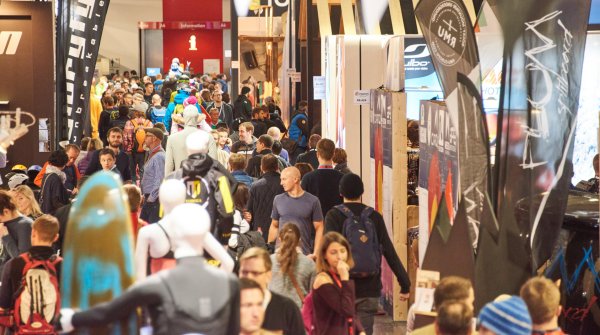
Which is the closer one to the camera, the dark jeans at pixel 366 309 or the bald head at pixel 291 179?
the dark jeans at pixel 366 309

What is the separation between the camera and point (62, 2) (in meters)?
14.1

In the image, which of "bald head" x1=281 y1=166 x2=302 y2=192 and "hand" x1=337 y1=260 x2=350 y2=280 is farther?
"bald head" x1=281 y1=166 x2=302 y2=192

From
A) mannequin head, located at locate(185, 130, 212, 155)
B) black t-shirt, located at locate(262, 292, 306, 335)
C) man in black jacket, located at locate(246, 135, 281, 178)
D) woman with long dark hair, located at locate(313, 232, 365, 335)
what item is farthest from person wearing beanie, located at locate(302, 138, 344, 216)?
black t-shirt, located at locate(262, 292, 306, 335)

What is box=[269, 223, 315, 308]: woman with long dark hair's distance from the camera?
20.2 feet

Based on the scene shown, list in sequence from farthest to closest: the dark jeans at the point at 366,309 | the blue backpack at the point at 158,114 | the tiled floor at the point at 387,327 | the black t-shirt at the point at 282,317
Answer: the blue backpack at the point at 158,114, the tiled floor at the point at 387,327, the dark jeans at the point at 366,309, the black t-shirt at the point at 282,317

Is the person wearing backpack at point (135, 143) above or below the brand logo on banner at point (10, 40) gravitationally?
below

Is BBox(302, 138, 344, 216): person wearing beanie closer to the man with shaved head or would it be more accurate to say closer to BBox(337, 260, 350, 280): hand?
the man with shaved head

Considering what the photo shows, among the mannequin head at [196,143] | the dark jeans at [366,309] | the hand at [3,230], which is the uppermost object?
the mannequin head at [196,143]

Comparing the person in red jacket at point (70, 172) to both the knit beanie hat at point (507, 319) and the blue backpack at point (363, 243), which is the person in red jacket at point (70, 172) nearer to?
the blue backpack at point (363, 243)

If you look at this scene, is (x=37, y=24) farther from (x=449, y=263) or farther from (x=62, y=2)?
(x=449, y=263)

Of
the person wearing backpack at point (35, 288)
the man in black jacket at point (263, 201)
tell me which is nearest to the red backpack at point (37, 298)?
the person wearing backpack at point (35, 288)

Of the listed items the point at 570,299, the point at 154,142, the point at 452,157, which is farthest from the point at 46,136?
the point at 570,299

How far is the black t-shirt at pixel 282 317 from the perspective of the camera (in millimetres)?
4855

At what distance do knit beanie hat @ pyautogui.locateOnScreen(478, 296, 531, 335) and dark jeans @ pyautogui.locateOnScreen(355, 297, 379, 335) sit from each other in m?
2.82
